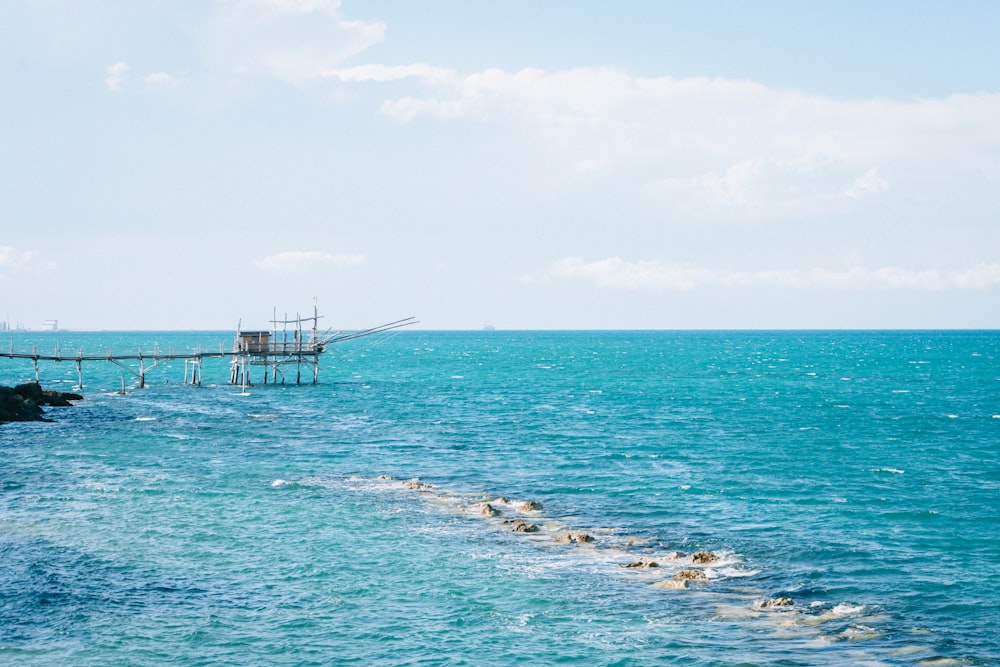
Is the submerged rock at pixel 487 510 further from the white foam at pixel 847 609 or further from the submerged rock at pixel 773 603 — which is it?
the white foam at pixel 847 609

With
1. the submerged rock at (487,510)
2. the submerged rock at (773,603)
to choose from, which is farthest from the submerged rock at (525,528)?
the submerged rock at (773,603)

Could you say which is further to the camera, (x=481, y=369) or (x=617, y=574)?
(x=481, y=369)

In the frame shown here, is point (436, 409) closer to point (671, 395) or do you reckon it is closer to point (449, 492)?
point (671, 395)

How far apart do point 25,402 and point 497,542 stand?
53180 millimetres

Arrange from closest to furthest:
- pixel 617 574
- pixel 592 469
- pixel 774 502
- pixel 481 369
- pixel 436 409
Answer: pixel 617 574
pixel 774 502
pixel 592 469
pixel 436 409
pixel 481 369

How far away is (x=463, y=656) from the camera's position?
23.2 metres

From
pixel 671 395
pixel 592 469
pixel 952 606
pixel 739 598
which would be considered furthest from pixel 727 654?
pixel 671 395

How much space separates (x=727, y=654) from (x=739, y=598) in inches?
193

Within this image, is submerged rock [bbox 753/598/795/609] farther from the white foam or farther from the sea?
the white foam

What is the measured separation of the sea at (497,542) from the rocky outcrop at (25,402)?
2.60 m

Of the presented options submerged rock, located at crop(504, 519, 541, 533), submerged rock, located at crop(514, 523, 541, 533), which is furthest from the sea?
submerged rock, located at crop(514, 523, 541, 533)

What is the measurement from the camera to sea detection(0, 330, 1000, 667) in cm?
2402

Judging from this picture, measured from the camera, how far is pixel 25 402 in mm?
71125

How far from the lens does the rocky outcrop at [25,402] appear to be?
2667 inches
